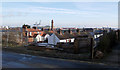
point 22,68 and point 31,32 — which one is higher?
point 31,32

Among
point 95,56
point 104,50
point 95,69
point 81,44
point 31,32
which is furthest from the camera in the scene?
point 31,32

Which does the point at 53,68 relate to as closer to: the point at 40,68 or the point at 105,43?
the point at 40,68

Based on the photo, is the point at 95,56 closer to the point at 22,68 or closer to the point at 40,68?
the point at 40,68

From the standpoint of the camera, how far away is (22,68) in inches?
354

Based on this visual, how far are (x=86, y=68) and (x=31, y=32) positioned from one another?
4867 centimetres

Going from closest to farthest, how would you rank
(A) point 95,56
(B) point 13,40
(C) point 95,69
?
(C) point 95,69
(A) point 95,56
(B) point 13,40

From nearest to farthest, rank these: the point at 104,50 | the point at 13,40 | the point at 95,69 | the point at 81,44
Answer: the point at 95,69 → the point at 104,50 → the point at 81,44 → the point at 13,40

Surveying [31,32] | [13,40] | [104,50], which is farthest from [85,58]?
[31,32]

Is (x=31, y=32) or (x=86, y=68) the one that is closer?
(x=86, y=68)

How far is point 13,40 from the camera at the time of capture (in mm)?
28281

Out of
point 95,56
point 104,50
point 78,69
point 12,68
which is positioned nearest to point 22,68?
point 12,68

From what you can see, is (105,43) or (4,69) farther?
(105,43)

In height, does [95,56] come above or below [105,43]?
below

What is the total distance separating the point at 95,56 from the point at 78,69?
375 cm
